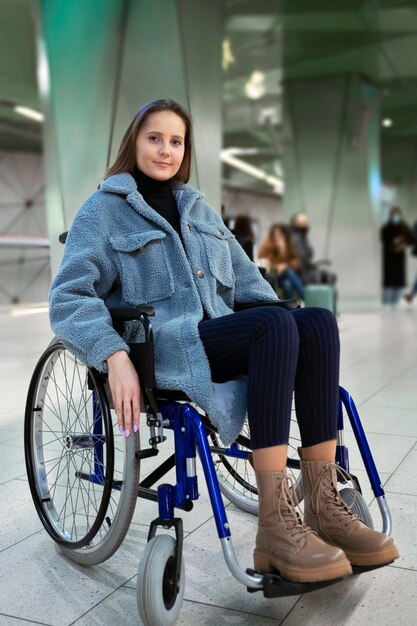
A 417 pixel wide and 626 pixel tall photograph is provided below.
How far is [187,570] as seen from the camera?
1493mm

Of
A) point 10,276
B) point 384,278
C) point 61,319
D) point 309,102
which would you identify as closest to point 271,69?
point 309,102

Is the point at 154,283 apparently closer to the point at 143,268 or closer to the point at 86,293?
the point at 143,268

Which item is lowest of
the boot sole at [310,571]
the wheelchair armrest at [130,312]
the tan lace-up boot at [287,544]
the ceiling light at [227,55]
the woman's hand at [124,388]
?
the boot sole at [310,571]

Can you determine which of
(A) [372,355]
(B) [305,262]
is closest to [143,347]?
(A) [372,355]

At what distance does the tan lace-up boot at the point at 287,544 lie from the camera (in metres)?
1.17

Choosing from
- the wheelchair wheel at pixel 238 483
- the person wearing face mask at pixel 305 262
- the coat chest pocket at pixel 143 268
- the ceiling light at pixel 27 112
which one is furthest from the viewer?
the ceiling light at pixel 27 112

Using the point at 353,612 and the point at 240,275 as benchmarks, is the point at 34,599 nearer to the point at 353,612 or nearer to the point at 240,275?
the point at 353,612

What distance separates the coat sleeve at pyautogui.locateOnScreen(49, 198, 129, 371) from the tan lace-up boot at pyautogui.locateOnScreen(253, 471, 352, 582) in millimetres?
381

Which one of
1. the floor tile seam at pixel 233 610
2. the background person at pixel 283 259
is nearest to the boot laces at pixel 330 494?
the floor tile seam at pixel 233 610

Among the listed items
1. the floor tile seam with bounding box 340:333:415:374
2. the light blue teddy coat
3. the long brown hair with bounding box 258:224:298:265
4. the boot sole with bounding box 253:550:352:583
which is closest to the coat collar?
the light blue teddy coat

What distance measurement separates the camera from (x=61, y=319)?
1376 mm

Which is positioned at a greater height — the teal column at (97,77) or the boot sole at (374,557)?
the teal column at (97,77)

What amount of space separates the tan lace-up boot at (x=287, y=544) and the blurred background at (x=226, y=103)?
142 centimetres

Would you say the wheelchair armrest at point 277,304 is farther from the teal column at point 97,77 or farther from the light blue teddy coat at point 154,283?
the teal column at point 97,77
